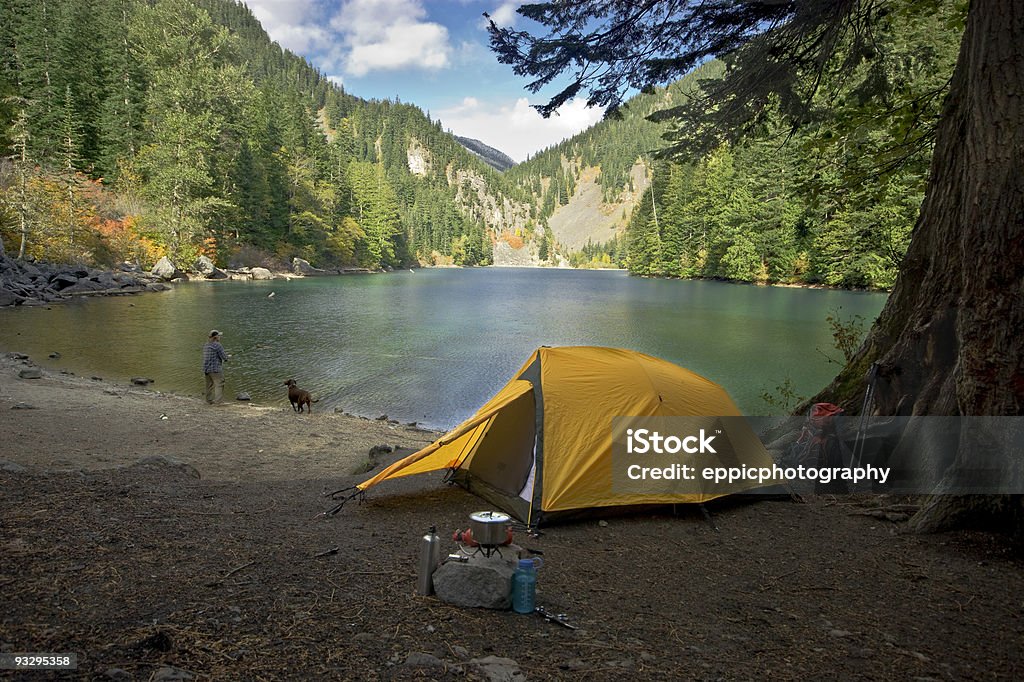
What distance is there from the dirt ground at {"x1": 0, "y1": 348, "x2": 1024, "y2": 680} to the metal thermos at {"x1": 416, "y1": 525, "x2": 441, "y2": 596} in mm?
127

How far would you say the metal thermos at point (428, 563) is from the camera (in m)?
A: 3.80

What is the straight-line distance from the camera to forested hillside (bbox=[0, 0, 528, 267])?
118ft

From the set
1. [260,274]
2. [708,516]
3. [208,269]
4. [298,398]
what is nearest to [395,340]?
[298,398]

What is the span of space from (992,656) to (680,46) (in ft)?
21.0

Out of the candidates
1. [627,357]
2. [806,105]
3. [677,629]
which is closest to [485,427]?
[627,357]

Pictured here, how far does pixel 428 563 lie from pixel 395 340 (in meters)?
20.4

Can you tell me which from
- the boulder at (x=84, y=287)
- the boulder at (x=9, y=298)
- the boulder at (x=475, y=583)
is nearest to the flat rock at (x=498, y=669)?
the boulder at (x=475, y=583)

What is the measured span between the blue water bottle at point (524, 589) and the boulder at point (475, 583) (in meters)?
0.03

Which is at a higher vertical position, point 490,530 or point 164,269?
point 164,269

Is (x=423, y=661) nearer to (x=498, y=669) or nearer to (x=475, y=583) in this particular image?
(x=498, y=669)

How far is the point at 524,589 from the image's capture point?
3723mm

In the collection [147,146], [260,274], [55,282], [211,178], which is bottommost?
[55,282]

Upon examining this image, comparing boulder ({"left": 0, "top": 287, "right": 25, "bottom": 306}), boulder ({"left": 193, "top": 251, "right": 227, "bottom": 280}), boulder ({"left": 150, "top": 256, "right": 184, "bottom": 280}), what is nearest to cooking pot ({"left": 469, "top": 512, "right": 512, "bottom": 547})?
boulder ({"left": 0, "top": 287, "right": 25, "bottom": 306})

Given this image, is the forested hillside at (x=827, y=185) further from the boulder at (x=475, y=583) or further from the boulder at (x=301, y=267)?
the boulder at (x=301, y=267)
